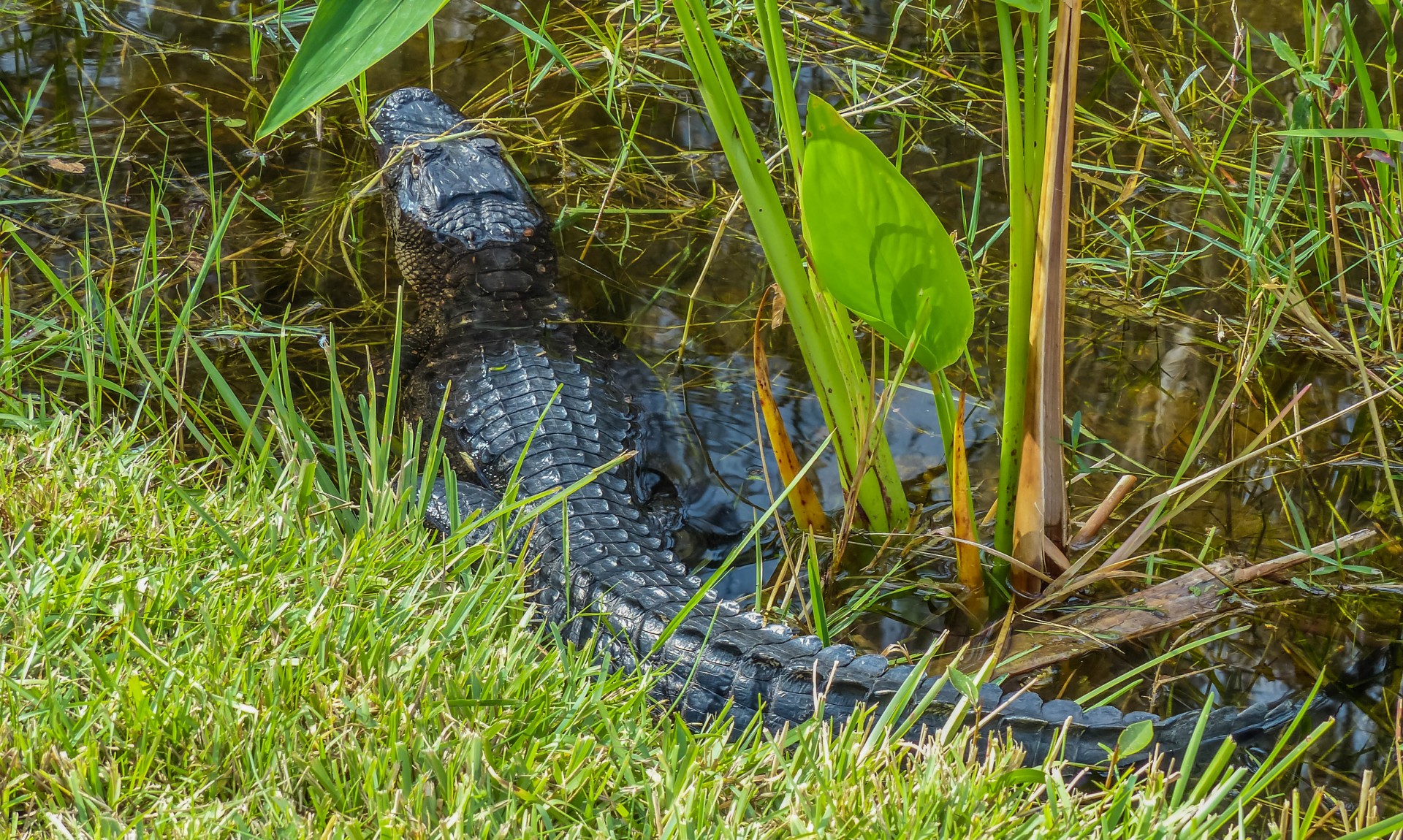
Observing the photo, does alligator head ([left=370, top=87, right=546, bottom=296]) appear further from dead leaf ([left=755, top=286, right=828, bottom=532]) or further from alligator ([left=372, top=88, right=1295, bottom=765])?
dead leaf ([left=755, top=286, right=828, bottom=532])

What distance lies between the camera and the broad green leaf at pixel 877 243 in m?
1.54

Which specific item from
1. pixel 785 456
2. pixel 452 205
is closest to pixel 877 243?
pixel 785 456

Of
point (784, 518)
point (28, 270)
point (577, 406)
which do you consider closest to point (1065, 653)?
point (784, 518)

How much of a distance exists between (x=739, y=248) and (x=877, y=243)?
1.73m

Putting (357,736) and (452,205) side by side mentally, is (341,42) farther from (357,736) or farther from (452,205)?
(452,205)

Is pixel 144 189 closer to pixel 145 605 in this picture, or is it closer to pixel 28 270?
pixel 28 270

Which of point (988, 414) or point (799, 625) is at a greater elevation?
point (988, 414)

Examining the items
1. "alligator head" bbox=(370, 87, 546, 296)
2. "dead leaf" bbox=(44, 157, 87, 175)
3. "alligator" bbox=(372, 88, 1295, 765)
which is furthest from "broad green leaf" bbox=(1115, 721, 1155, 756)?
"dead leaf" bbox=(44, 157, 87, 175)

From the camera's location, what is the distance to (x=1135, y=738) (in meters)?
1.49

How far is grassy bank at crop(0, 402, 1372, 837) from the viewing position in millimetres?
1120

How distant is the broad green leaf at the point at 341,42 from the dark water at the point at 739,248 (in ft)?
4.71

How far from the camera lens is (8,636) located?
52.6 inches

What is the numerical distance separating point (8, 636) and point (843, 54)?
3446 millimetres

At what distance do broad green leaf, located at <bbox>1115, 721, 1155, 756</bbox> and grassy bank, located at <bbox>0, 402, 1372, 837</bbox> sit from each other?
0.43ft
